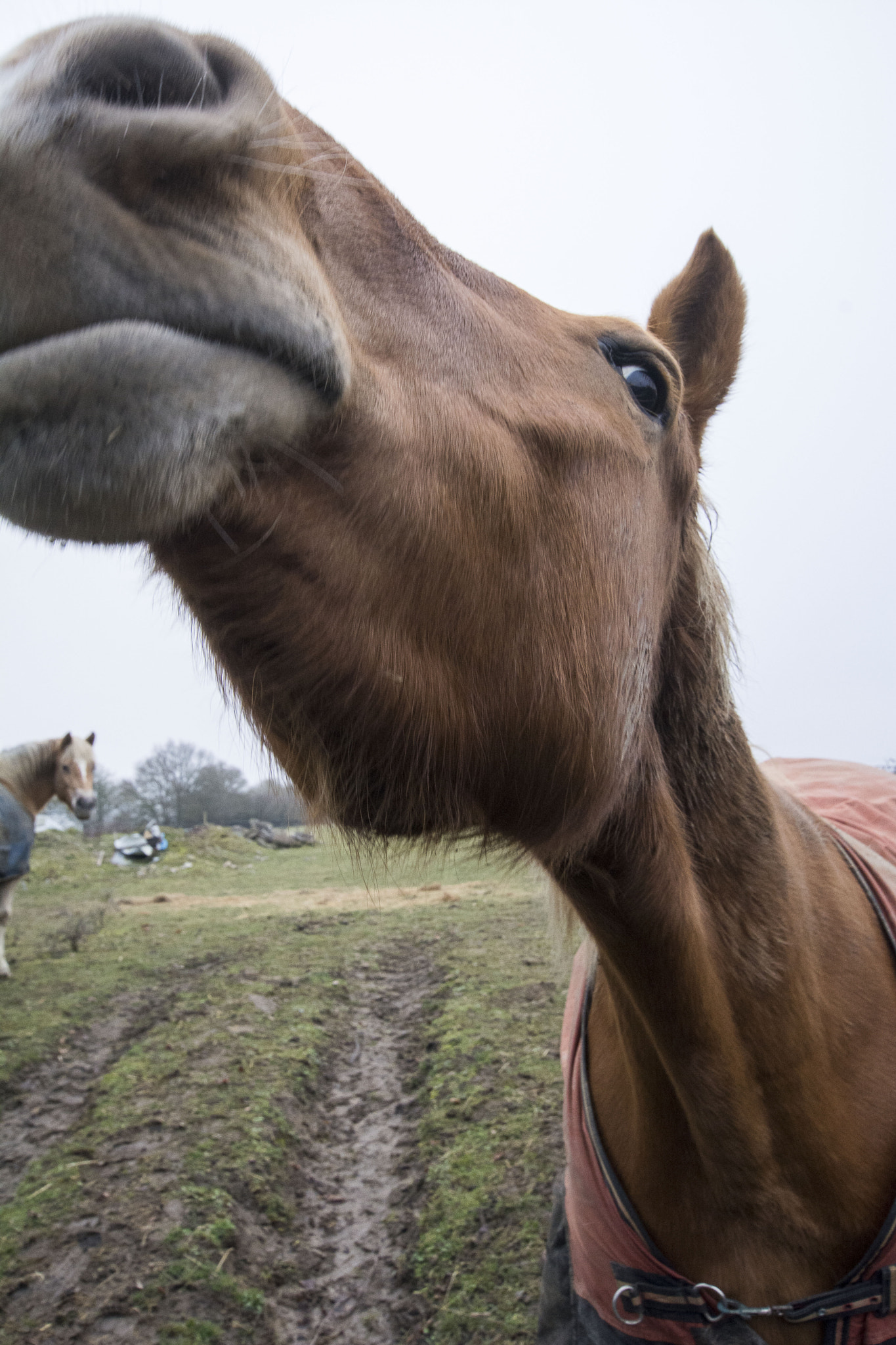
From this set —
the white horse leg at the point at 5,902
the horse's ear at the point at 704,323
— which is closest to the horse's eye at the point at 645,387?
the horse's ear at the point at 704,323

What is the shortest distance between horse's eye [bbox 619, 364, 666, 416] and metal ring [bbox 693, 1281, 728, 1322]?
205 centimetres

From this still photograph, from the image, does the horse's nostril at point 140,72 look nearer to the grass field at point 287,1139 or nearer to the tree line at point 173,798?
the grass field at point 287,1139

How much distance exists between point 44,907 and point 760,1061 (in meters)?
14.3

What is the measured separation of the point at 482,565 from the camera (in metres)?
1.22

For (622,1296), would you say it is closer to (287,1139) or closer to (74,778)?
(287,1139)

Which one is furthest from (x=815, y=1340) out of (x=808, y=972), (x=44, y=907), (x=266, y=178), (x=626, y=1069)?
(x=44, y=907)

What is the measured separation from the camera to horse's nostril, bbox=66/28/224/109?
81 centimetres

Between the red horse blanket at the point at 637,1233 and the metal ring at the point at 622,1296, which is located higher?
the red horse blanket at the point at 637,1233

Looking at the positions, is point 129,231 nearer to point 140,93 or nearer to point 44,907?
point 140,93

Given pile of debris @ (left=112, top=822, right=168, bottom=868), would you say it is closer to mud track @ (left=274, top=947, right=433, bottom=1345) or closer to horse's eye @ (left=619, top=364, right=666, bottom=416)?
mud track @ (left=274, top=947, right=433, bottom=1345)

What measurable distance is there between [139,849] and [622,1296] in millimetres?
19265

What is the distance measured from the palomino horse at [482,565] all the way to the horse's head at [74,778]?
11.3m

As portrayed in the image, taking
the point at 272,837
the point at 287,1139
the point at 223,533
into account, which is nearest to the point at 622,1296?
the point at 223,533

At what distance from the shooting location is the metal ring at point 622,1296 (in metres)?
1.90
